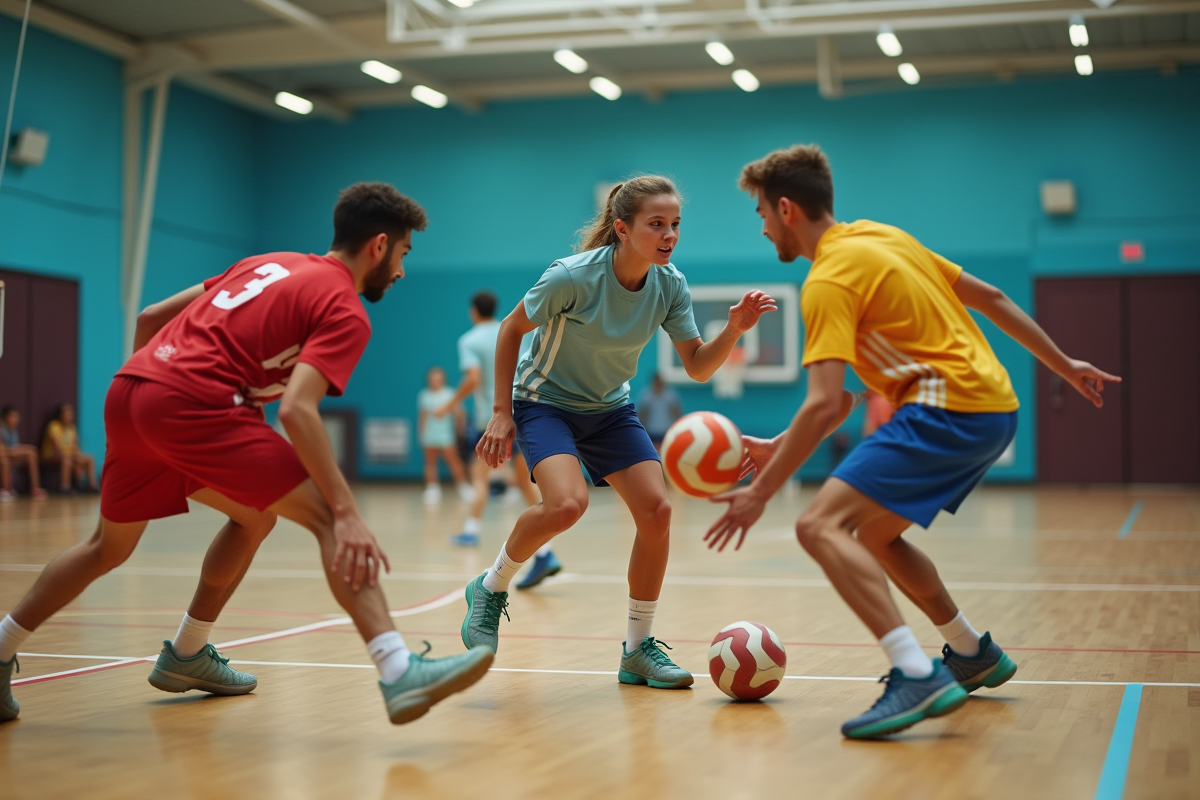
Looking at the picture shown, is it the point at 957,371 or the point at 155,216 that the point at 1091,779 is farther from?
the point at 155,216

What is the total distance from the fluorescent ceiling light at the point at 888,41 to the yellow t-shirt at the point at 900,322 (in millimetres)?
13050

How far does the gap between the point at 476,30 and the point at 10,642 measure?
14058 mm

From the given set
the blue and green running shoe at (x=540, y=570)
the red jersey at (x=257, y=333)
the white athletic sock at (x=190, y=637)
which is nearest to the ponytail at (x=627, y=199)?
the red jersey at (x=257, y=333)

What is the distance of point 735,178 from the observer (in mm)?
19031

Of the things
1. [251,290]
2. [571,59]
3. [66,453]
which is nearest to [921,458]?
[251,290]

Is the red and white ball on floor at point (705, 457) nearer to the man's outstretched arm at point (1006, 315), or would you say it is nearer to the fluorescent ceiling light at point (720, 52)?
the man's outstretched arm at point (1006, 315)

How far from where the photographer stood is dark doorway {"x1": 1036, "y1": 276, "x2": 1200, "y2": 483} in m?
17.7

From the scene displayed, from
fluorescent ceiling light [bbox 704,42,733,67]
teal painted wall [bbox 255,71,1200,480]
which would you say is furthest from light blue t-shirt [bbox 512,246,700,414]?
teal painted wall [bbox 255,71,1200,480]

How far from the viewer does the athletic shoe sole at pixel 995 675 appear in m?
3.85

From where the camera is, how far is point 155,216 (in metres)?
18.6

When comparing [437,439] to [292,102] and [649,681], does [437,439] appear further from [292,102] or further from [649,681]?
[649,681]

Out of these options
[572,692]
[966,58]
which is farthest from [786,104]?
[572,692]

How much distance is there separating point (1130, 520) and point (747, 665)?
909cm

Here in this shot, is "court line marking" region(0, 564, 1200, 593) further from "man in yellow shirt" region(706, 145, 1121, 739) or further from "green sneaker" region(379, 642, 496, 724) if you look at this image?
"green sneaker" region(379, 642, 496, 724)
